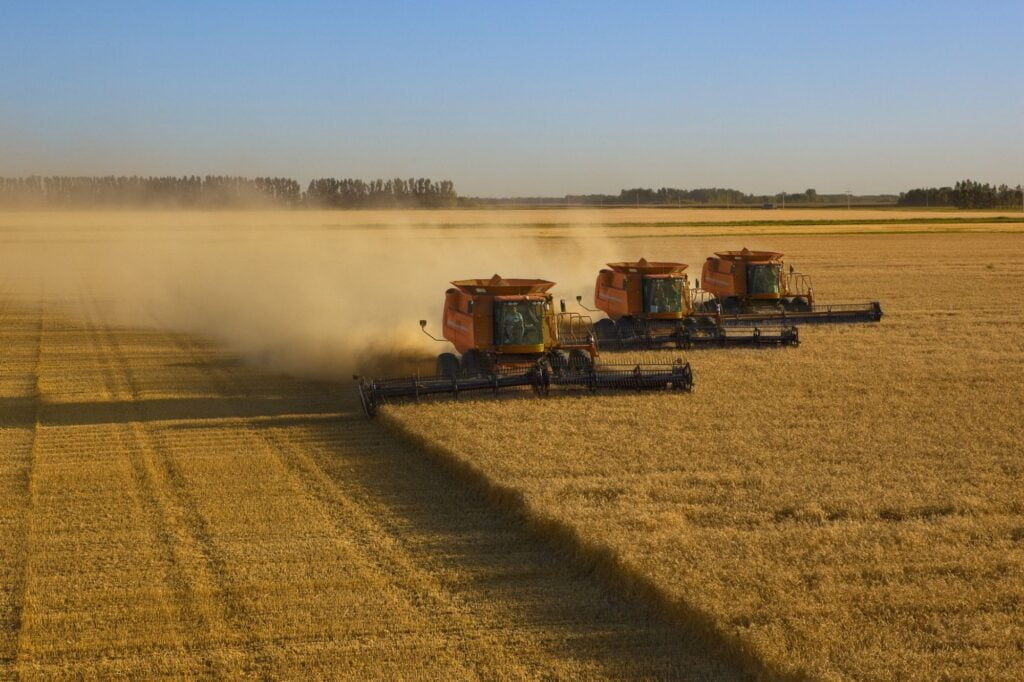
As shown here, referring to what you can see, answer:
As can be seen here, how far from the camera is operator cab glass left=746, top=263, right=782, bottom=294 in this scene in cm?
3297

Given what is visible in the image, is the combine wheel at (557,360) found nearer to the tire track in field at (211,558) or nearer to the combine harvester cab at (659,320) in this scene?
the combine harvester cab at (659,320)

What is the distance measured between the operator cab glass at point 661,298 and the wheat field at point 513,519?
2.90m

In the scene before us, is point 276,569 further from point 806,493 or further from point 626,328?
point 626,328

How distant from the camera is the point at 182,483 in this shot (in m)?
14.0

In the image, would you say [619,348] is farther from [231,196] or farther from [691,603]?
[231,196]

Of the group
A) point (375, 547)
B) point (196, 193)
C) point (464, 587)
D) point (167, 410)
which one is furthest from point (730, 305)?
point (196, 193)

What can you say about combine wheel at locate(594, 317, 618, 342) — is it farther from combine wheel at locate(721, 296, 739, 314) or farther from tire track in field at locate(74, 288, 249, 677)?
tire track in field at locate(74, 288, 249, 677)

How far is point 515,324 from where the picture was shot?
2062cm

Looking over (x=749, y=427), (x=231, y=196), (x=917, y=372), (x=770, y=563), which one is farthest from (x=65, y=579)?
(x=231, y=196)

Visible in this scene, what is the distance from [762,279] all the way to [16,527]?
24.7m

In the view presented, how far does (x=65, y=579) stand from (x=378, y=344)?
1540 centimetres

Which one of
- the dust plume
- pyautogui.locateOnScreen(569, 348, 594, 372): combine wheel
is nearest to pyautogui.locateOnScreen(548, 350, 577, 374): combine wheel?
pyautogui.locateOnScreen(569, 348, 594, 372): combine wheel

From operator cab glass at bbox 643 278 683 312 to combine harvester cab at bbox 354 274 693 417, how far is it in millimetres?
6353

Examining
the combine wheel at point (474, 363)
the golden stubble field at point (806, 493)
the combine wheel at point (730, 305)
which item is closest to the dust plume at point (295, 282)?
the combine wheel at point (474, 363)
